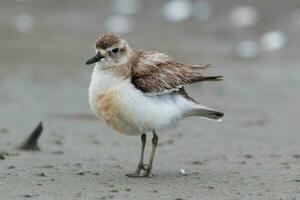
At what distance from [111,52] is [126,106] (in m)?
0.57

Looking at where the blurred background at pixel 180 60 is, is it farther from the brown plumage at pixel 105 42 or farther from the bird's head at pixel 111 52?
the brown plumage at pixel 105 42

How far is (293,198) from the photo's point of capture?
6301mm

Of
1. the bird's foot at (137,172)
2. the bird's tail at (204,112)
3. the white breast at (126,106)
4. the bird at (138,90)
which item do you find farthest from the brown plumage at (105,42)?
the bird's foot at (137,172)

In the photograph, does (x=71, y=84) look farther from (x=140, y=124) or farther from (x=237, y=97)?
(x=140, y=124)

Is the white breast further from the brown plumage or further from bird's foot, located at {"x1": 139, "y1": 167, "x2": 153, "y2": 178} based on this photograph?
bird's foot, located at {"x1": 139, "y1": 167, "x2": 153, "y2": 178}

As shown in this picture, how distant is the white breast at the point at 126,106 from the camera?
6988mm

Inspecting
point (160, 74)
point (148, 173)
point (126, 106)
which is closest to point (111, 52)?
point (160, 74)

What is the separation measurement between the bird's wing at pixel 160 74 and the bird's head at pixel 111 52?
0.40 ft

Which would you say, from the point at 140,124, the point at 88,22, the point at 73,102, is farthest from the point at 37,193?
the point at 88,22

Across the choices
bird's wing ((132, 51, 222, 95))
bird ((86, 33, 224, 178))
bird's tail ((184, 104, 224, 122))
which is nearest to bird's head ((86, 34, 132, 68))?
bird ((86, 33, 224, 178))

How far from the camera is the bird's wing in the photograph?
717cm

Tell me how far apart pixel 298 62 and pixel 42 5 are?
544 cm

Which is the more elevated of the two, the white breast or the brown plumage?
the brown plumage

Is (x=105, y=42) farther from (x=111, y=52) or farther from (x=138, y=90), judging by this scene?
(x=138, y=90)
